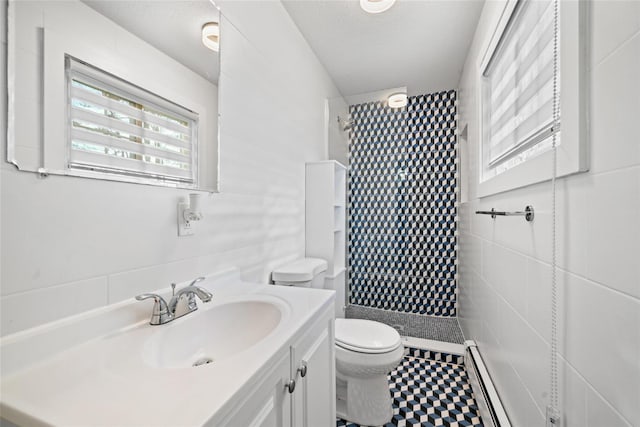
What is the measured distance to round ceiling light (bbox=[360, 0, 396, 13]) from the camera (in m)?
1.67

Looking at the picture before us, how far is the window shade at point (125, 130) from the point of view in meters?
0.71

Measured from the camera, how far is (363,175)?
2418 mm

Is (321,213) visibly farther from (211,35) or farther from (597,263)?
(597,263)

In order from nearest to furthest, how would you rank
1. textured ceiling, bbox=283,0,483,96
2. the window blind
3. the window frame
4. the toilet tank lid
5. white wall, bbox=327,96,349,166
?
the window frame < the window blind < the toilet tank lid < textured ceiling, bbox=283,0,483,96 < white wall, bbox=327,96,349,166

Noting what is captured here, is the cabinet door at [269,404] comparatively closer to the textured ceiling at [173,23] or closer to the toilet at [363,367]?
the toilet at [363,367]

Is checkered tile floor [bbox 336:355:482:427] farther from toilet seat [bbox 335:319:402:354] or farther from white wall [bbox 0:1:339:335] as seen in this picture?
white wall [bbox 0:1:339:335]

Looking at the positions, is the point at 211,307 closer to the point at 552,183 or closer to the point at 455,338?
the point at 552,183

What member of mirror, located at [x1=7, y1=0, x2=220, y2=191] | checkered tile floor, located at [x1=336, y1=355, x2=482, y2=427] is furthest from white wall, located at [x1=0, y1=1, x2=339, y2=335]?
checkered tile floor, located at [x1=336, y1=355, x2=482, y2=427]

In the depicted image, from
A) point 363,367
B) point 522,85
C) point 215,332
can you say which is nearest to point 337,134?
point 522,85

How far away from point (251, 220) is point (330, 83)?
1.85 m

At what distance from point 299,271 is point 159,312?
2.96 ft

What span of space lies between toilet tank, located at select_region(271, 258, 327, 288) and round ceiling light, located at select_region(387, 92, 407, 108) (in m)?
1.48

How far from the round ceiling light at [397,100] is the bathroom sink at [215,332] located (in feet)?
6.63

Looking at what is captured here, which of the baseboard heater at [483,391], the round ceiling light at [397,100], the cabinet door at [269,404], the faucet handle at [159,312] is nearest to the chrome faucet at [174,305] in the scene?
the faucet handle at [159,312]
